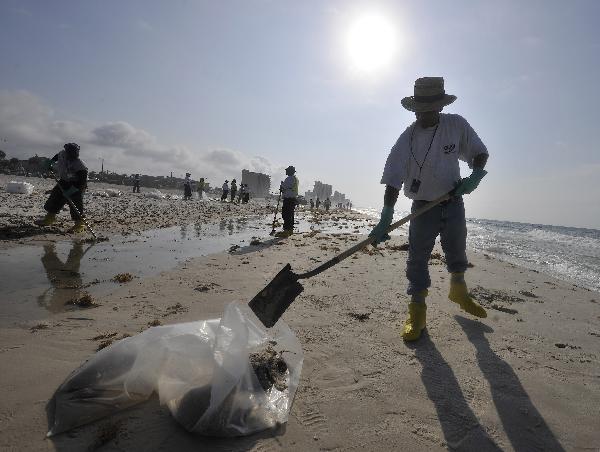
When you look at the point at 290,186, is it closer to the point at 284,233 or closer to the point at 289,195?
the point at 289,195

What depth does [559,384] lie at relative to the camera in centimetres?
233

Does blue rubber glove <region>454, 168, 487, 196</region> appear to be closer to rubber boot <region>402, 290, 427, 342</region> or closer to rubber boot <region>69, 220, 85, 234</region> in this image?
rubber boot <region>402, 290, 427, 342</region>

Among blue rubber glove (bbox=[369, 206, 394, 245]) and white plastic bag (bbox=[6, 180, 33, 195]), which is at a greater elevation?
blue rubber glove (bbox=[369, 206, 394, 245])

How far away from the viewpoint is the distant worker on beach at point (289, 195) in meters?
11.3

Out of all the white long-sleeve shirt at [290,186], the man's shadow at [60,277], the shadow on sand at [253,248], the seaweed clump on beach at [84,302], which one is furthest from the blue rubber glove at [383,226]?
the white long-sleeve shirt at [290,186]

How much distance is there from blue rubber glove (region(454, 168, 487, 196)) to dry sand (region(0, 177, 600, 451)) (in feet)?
4.34

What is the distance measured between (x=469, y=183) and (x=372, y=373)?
6.25ft

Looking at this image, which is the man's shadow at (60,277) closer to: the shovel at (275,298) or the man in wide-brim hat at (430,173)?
the shovel at (275,298)

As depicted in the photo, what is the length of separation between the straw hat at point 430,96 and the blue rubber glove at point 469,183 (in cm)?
72

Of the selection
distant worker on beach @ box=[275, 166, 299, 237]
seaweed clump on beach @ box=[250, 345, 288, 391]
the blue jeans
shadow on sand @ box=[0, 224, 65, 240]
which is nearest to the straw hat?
the blue jeans

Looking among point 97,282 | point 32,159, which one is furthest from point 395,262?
point 32,159

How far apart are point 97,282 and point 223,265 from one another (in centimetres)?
191

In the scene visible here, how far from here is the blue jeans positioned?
10.8 ft

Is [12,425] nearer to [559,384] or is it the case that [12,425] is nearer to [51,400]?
[51,400]
